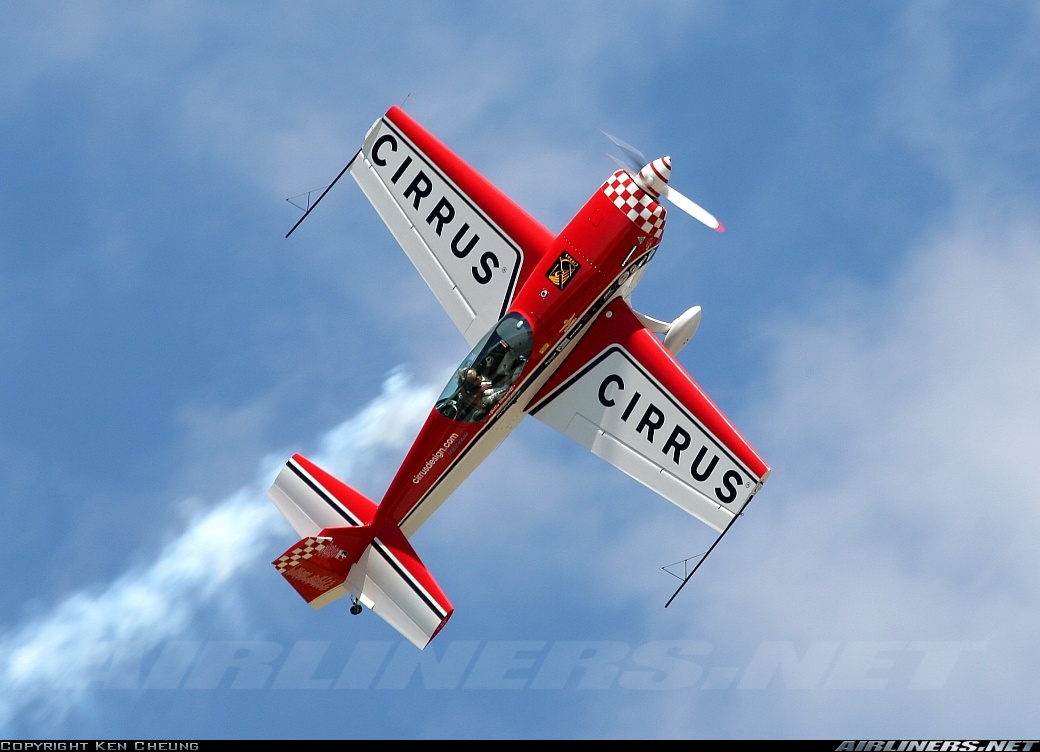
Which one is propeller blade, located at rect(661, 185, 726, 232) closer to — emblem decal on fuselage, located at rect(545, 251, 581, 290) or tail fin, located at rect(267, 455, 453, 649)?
emblem decal on fuselage, located at rect(545, 251, 581, 290)

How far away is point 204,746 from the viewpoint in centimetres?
2394

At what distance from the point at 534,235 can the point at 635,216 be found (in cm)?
182

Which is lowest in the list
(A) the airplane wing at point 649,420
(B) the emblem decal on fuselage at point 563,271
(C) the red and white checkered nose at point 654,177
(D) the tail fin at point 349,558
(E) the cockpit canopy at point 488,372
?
(D) the tail fin at point 349,558

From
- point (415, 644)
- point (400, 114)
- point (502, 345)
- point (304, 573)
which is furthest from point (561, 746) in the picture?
point (400, 114)

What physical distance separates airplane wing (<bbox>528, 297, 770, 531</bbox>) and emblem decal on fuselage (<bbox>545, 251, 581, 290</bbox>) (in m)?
0.97

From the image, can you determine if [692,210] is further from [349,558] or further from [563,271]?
[349,558]

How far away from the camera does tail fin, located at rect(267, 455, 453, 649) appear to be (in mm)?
25891

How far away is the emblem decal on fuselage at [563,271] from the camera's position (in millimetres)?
27422

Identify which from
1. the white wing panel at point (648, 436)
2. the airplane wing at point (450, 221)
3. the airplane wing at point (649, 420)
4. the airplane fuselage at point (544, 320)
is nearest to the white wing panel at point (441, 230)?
the airplane wing at point (450, 221)

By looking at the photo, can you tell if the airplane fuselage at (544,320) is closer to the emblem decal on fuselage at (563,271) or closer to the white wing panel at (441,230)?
the emblem decal on fuselage at (563,271)

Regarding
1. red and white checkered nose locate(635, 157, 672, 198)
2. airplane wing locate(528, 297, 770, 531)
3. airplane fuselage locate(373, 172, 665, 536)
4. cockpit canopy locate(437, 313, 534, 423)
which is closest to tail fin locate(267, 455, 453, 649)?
airplane fuselage locate(373, 172, 665, 536)

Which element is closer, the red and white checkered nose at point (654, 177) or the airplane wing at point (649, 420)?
the airplane wing at point (649, 420)

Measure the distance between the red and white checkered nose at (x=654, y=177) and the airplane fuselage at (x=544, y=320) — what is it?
184mm

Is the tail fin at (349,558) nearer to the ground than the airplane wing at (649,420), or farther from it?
nearer to the ground
